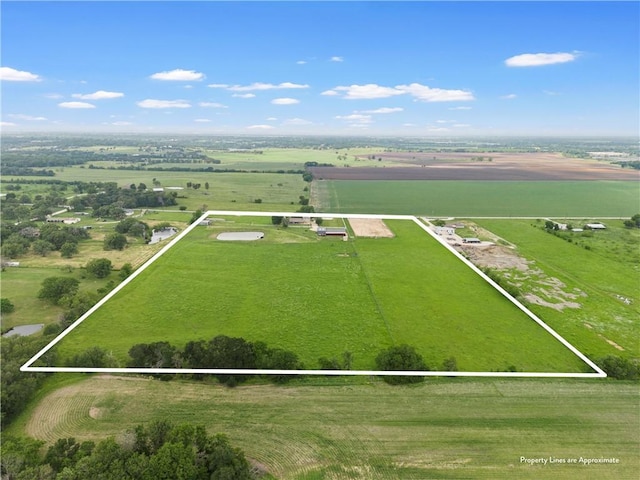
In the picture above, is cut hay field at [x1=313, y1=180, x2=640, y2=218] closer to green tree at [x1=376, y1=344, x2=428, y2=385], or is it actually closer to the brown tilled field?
the brown tilled field

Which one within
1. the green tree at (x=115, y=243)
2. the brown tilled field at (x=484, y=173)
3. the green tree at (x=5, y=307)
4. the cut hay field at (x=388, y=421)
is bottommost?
the cut hay field at (x=388, y=421)

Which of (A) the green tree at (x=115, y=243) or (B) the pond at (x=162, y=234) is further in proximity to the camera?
(B) the pond at (x=162, y=234)

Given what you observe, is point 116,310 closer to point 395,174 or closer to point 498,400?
point 498,400

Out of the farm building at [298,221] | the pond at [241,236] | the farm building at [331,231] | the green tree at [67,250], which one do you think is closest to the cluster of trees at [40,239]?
the green tree at [67,250]

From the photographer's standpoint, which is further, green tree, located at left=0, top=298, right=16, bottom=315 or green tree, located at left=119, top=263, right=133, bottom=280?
green tree, located at left=119, top=263, right=133, bottom=280

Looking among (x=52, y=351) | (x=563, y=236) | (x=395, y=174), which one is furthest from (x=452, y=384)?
(x=395, y=174)

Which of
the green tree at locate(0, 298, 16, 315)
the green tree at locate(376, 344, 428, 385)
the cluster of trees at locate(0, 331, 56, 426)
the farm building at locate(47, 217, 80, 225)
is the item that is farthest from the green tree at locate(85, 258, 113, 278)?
the green tree at locate(376, 344, 428, 385)

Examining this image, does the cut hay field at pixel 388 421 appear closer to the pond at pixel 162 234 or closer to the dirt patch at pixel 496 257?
the dirt patch at pixel 496 257
